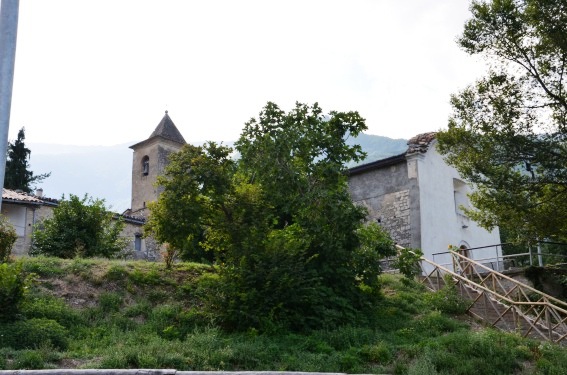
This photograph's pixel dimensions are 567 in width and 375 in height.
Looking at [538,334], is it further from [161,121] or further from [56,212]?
[161,121]

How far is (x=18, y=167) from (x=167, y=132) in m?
10.1

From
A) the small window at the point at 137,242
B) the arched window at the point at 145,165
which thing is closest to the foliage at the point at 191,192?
the small window at the point at 137,242

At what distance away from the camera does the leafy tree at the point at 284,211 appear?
11641 millimetres

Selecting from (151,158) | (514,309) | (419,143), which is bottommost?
(514,309)

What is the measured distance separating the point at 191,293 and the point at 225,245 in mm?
1252

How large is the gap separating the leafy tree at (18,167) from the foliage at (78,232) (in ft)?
52.7

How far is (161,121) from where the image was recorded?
4306cm

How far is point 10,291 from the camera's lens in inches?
403

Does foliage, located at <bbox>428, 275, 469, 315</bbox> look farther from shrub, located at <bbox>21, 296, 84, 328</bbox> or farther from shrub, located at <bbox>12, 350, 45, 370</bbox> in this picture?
shrub, located at <bbox>12, 350, 45, 370</bbox>

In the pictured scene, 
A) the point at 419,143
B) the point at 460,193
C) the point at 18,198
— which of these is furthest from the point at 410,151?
the point at 18,198

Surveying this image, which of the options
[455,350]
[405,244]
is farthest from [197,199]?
[405,244]

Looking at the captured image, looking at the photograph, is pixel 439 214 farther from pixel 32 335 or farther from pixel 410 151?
pixel 32 335

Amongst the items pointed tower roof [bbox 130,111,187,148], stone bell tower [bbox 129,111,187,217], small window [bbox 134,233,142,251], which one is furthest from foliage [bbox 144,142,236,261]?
pointed tower roof [bbox 130,111,187,148]

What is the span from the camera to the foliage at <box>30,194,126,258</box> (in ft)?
61.4
